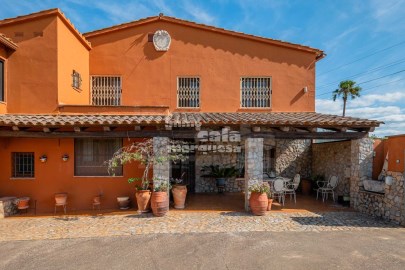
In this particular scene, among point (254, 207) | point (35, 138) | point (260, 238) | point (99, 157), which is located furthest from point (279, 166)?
point (35, 138)

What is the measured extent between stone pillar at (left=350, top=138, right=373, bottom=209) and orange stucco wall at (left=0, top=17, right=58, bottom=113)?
1239 centimetres

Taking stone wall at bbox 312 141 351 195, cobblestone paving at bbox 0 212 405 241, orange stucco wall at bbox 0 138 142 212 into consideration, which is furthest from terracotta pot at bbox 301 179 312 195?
orange stucco wall at bbox 0 138 142 212

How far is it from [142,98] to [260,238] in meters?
8.86

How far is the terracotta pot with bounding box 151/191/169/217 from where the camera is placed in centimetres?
885

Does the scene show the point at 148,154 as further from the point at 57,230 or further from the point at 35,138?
the point at 35,138

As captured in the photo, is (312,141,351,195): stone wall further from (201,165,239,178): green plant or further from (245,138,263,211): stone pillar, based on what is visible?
Result: (201,165,239,178): green plant

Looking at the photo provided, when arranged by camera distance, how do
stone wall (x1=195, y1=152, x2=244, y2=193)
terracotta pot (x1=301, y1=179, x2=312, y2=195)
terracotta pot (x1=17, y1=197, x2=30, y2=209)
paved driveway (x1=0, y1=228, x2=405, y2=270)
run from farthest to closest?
stone wall (x1=195, y1=152, x2=244, y2=193), terracotta pot (x1=301, y1=179, x2=312, y2=195), terracotta pot (x1=17, y1=197, x2=30, y2=209), paved driveway (x1=0, y1=228, x2=405, y2=270)

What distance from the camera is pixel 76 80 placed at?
11.6m

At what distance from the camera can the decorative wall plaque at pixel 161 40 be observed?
1284cm

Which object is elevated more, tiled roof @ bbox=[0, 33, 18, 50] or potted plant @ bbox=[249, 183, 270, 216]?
tiled roof @ bbox=[0, 33, 18, 50]

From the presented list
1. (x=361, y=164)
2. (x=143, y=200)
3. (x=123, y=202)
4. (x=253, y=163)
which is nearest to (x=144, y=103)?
(x=123, y=202)

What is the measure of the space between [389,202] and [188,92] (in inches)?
373

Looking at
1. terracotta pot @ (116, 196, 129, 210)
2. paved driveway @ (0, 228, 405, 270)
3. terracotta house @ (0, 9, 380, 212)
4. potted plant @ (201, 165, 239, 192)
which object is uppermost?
terracotta house @ (0, 9, 380, 212)

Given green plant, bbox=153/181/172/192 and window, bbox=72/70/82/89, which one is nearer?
green plant, bbox=153/181/172/192
